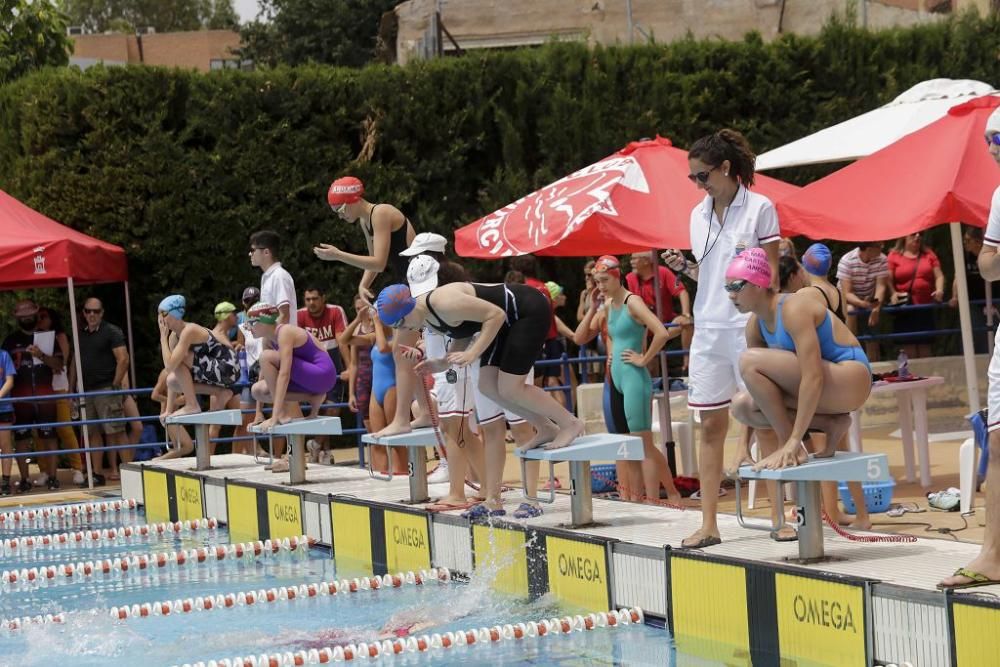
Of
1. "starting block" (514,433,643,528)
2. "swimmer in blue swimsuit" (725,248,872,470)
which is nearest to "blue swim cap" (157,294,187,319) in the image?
"starting block" (514,433,643,528)

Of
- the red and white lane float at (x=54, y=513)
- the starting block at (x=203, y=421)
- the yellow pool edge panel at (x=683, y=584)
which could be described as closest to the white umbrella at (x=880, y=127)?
the yellow pool edge panel at (x=683, y=584)

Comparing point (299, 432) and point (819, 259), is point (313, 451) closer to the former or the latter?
point (299, 432)

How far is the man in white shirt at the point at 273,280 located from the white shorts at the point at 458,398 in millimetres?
2122

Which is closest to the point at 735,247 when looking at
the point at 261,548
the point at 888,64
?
the point at 261,548

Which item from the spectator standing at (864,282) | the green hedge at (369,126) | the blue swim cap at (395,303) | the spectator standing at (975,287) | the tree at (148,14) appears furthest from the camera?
the tree at (148,14)

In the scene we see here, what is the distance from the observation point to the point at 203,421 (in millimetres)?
11172

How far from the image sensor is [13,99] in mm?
14945

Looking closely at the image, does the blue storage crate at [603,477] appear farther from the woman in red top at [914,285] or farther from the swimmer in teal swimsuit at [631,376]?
the woman in red top at [914,285]

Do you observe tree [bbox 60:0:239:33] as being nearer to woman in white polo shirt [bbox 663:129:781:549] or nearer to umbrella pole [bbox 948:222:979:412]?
umbrella pole [bbox 948:222:979:412]

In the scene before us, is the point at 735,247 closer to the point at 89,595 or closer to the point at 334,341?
the point at 89,595

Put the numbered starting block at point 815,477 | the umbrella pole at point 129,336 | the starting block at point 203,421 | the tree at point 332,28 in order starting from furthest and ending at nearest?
the tree at point 332,28
the umbrella pole at point 129,336
the starting block at point 203,421
the numbered starting block at point 815,477

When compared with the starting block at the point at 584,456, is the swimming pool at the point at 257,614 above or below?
below

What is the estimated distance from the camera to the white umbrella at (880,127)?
1037 cm

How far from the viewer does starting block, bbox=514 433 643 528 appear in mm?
7184
